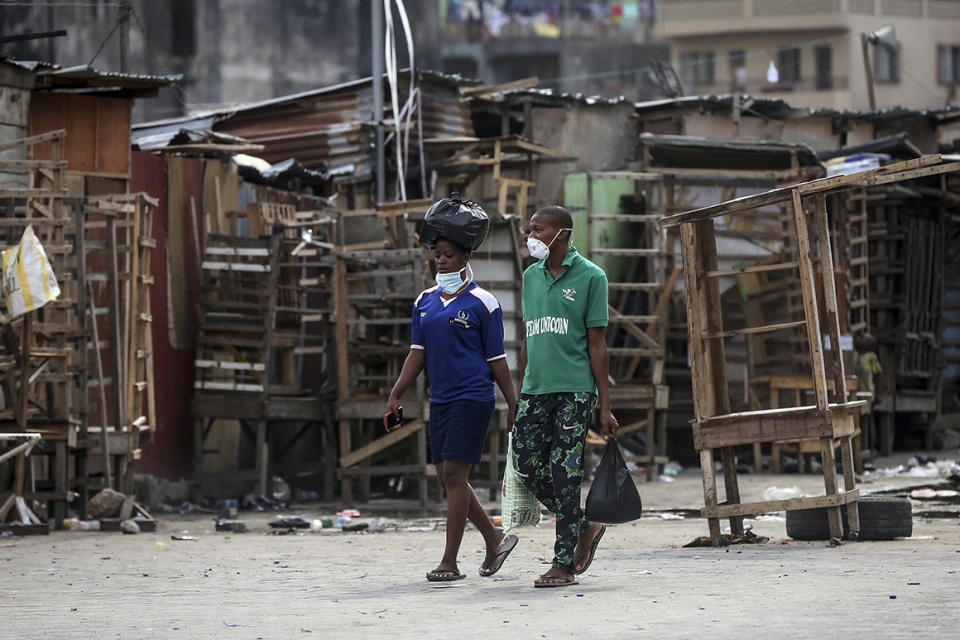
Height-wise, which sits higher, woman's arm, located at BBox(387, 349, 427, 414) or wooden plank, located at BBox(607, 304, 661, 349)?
wooden plank, located at BBox(607, 304, 661, 349)

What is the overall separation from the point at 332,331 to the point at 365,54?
2772cm

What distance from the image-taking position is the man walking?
8.06 m

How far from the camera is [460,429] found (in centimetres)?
820

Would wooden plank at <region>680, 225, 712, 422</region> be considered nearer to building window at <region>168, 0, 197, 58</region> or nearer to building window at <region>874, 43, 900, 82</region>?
building window at <region>168, 0, 197, 58</region>

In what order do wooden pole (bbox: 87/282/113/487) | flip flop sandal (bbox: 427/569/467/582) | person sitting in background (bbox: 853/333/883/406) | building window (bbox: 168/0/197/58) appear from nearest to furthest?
1. flip flop sandal (bbox: 427/569/467/582)
2. wooden pole (bbox: 87/282/113/487)
3. person sitting in background (bbox: 853/333/883/406)
4. building window (bbox: 168/0/197/58)

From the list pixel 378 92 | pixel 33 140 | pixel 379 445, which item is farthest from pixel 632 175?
pixel 33 140

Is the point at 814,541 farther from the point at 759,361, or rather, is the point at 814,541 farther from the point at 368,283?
the point at 759,361

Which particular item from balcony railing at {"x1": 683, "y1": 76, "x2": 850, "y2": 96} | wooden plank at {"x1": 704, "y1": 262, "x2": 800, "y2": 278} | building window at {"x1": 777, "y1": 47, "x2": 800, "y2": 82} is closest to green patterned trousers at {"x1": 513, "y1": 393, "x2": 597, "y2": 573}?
wooden plank at {"x1": 704, "y1": 262, "x2": 800, "y2": 278}

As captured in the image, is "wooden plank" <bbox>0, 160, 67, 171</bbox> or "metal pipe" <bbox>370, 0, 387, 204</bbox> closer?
"wooden plank" <bbox>0, 160, 67, 171</bbox>

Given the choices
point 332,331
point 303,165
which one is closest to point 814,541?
point 332,331

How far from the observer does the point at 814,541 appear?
1018 centimetres

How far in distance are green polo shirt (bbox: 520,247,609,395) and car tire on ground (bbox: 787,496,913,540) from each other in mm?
2661

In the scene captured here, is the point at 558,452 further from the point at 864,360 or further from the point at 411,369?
the point at 864,360

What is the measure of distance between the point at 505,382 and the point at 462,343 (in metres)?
0.30
